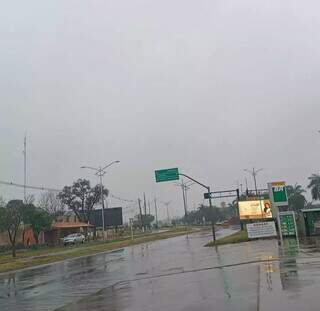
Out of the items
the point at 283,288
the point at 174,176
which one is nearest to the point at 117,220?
the point at 174,176

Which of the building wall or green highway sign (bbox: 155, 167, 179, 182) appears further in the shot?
the building wall

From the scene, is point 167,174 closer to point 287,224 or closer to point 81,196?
point 287,224

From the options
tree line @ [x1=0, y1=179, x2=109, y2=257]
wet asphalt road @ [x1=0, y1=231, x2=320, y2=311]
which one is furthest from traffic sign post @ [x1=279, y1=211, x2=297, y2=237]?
tree line @ [x1=0, y1=179, x2=109, y2=257]

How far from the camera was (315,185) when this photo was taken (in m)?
116

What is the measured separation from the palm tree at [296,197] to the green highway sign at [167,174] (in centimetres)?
6793

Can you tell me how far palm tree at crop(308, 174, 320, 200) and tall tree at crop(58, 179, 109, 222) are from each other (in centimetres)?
4338

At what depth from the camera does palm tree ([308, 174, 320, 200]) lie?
114250 mm

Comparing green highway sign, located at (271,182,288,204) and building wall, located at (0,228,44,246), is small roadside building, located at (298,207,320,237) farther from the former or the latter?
building wall, located at (0,228,44,246)

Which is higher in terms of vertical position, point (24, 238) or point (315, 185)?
point (315, 185)

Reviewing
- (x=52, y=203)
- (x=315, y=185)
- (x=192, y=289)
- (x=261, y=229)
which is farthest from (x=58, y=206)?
(x=192, y=289)

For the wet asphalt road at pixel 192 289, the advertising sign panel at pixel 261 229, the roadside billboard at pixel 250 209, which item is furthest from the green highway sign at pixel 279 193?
the roadside billboard at pixel 250 209

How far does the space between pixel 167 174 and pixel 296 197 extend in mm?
82289

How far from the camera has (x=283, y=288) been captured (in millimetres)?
13016

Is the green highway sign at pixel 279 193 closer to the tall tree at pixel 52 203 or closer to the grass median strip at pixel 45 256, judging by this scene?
the grass median strip at pixel 45 256
